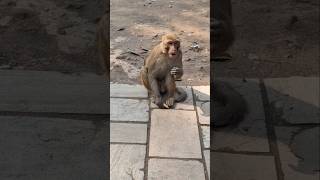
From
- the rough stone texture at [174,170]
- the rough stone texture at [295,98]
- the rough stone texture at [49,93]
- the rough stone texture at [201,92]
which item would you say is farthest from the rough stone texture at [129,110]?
the rough stone texture at [295,98]

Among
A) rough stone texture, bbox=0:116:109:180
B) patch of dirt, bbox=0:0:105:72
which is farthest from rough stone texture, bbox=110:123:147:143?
patch of dirt, bbox=0:0:105:72

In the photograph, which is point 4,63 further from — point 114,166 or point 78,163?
point 114,166

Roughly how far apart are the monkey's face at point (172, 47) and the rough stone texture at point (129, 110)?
25 centimetres

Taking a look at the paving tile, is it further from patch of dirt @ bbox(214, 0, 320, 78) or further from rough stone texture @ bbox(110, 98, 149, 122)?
patch of dirt @ bbox(214, 0, 320, 78)

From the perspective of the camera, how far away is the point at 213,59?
1.31 metres

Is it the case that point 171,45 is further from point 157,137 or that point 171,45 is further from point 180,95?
point 157,137

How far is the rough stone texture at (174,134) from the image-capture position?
2424 mm

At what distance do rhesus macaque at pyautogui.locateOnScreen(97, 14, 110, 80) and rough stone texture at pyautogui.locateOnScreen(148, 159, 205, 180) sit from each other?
0.90m

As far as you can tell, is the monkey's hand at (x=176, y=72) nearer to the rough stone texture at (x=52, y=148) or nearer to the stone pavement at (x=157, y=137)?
the stone pavement at (x=157, y=137)

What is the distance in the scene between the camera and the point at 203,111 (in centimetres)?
280

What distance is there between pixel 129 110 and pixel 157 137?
27cm

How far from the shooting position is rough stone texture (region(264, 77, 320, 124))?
3.82ft

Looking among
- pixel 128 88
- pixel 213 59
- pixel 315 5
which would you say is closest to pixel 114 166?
pixel 128 88

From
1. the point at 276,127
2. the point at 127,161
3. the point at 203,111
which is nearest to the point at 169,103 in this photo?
the point at 203,111
